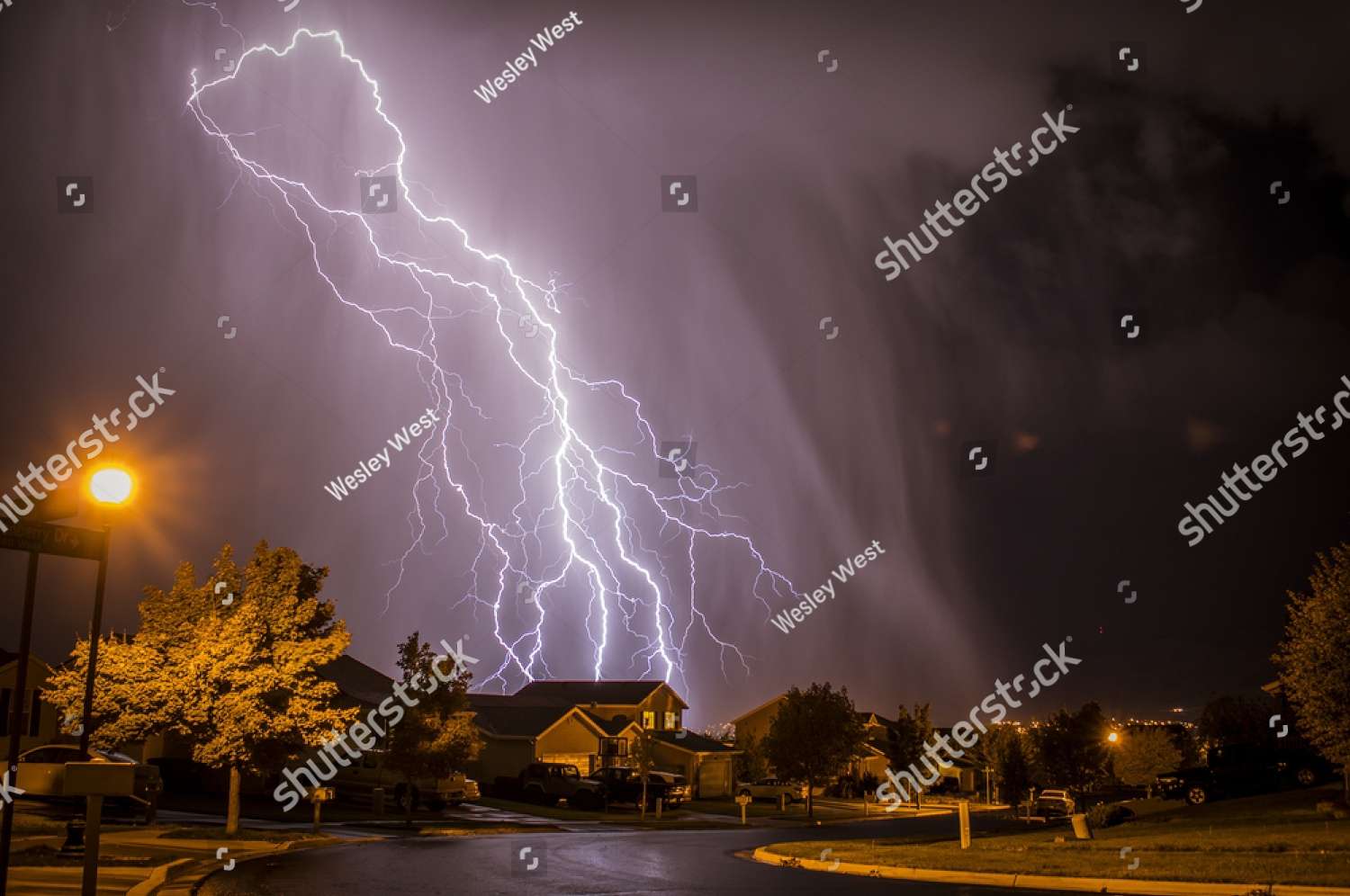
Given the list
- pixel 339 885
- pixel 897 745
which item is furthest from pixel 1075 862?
pixel 897 745

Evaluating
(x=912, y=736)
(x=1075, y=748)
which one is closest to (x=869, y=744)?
(x=912, y=736)

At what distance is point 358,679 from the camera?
2306 inches

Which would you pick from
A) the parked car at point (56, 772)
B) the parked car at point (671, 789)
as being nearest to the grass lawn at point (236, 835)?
the parked car at point (56, 772)

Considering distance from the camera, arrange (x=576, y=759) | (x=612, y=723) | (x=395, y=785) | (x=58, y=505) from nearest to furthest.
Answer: (x=58, y=505) → (x=395, y=785) → (x=576, y=759) → (x=612, y=723)

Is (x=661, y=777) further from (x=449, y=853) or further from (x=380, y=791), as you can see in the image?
(x=449, y=853)

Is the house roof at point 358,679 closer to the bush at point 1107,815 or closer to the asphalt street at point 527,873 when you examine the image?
the asphalt street at point 527,873

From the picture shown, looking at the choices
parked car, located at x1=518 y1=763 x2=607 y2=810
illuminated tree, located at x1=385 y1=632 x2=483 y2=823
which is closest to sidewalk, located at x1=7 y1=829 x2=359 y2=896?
illuminated tree, located at x1=385 y1=632 x2=483 y2=823

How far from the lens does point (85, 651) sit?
2311 centimetres

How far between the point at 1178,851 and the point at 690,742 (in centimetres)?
5342

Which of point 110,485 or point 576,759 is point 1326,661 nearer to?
point 110,485

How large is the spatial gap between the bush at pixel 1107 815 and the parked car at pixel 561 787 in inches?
884

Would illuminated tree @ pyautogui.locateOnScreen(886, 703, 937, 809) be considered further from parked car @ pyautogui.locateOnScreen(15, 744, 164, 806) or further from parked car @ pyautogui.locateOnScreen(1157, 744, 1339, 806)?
parked car @ pyautogui.locateOnScreen(15, 744, 164, 806)

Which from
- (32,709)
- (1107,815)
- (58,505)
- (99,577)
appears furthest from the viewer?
(32,709)

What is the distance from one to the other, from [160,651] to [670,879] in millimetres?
13320
